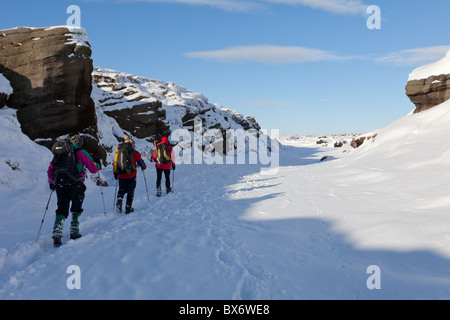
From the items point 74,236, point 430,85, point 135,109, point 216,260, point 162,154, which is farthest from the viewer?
point 135,109

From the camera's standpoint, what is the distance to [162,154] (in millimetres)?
11305

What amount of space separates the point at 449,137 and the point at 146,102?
2704 centimetres

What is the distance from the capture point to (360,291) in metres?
3.64

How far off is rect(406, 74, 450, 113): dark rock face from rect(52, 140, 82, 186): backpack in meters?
31.7

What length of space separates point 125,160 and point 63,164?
2.59 m

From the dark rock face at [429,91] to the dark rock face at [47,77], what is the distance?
30333 millimetres

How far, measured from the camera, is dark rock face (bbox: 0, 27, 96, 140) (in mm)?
13094

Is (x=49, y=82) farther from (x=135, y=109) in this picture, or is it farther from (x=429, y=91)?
(x=429, y=91)

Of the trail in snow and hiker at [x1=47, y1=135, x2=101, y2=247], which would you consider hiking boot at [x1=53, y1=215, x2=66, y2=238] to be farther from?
the trail in snow

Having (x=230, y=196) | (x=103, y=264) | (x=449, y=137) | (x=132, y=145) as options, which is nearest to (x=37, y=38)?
(x=132, y=145)
